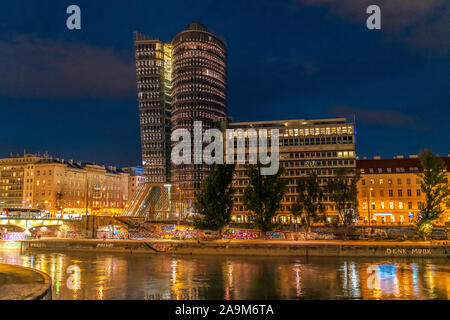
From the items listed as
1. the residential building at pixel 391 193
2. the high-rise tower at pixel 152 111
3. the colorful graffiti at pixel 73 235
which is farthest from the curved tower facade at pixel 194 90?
the colorful graffiti at pixel 73 235

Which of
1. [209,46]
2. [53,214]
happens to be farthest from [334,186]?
[53,214]

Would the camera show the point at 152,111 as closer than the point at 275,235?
No

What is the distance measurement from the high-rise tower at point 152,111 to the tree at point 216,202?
102 m

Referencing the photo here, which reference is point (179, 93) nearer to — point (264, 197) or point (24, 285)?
point (264, 197)

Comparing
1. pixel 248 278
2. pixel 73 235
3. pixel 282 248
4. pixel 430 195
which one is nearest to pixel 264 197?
pixel 282 248

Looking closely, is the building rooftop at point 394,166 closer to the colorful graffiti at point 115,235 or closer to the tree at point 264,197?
the tree at point 264,197

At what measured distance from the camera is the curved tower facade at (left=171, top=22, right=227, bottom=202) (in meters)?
161

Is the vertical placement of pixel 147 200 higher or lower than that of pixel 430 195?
lower

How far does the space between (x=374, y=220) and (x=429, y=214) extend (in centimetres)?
5110

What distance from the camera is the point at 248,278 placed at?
4072 cm

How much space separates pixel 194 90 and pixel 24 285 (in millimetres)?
144833

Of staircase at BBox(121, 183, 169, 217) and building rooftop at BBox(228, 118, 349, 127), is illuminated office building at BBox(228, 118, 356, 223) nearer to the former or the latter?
building rooftop at BBox(228, 118, 349, 127)

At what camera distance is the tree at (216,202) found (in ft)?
254

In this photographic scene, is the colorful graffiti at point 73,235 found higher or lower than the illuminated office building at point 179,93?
lower
